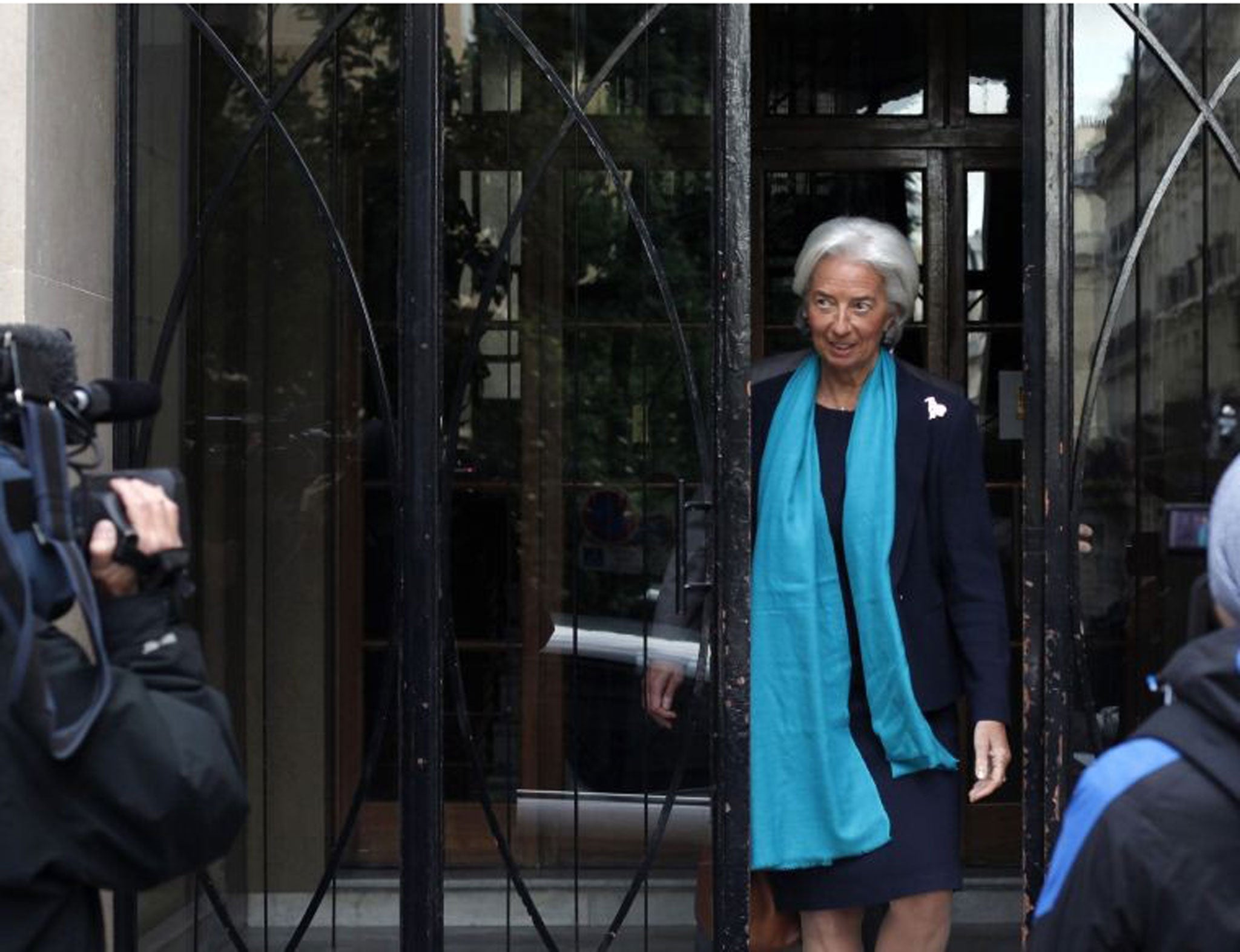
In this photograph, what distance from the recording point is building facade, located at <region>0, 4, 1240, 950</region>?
11.6 feet

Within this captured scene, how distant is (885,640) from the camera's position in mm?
3531

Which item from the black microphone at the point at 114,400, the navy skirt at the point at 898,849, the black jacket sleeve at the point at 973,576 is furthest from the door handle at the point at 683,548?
the black microphone at the point at 114,400

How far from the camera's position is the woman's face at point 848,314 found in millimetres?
3658

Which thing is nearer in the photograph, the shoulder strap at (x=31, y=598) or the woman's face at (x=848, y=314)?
the shoulder strap at (x=31, y=598)

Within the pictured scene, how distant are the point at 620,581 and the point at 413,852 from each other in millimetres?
709

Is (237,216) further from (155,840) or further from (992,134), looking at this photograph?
(992,134)

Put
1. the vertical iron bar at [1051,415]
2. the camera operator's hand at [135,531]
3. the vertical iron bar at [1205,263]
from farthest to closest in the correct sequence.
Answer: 1. the vertical iron bar at [1205,263]
2. the vertical iron bar at [1051,415]
3. the camera operator's hand at [135,531]

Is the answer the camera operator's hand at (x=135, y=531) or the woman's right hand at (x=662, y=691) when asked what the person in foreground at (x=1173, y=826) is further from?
the woman's right hand at (x=662, y=691)

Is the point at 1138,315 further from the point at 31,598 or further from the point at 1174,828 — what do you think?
the point at 31,598

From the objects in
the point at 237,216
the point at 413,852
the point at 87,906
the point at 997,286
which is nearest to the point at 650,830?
the point at 413,852

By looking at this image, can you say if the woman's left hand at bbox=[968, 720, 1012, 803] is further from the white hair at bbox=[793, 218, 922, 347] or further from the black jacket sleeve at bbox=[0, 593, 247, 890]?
the black jacket sleeve at bbox=[0, 593, 247, 890]

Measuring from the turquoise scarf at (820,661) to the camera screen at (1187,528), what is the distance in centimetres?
141

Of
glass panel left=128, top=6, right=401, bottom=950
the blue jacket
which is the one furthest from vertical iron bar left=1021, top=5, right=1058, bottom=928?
the blue jacket

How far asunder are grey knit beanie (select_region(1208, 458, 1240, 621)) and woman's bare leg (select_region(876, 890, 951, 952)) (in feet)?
6.40
